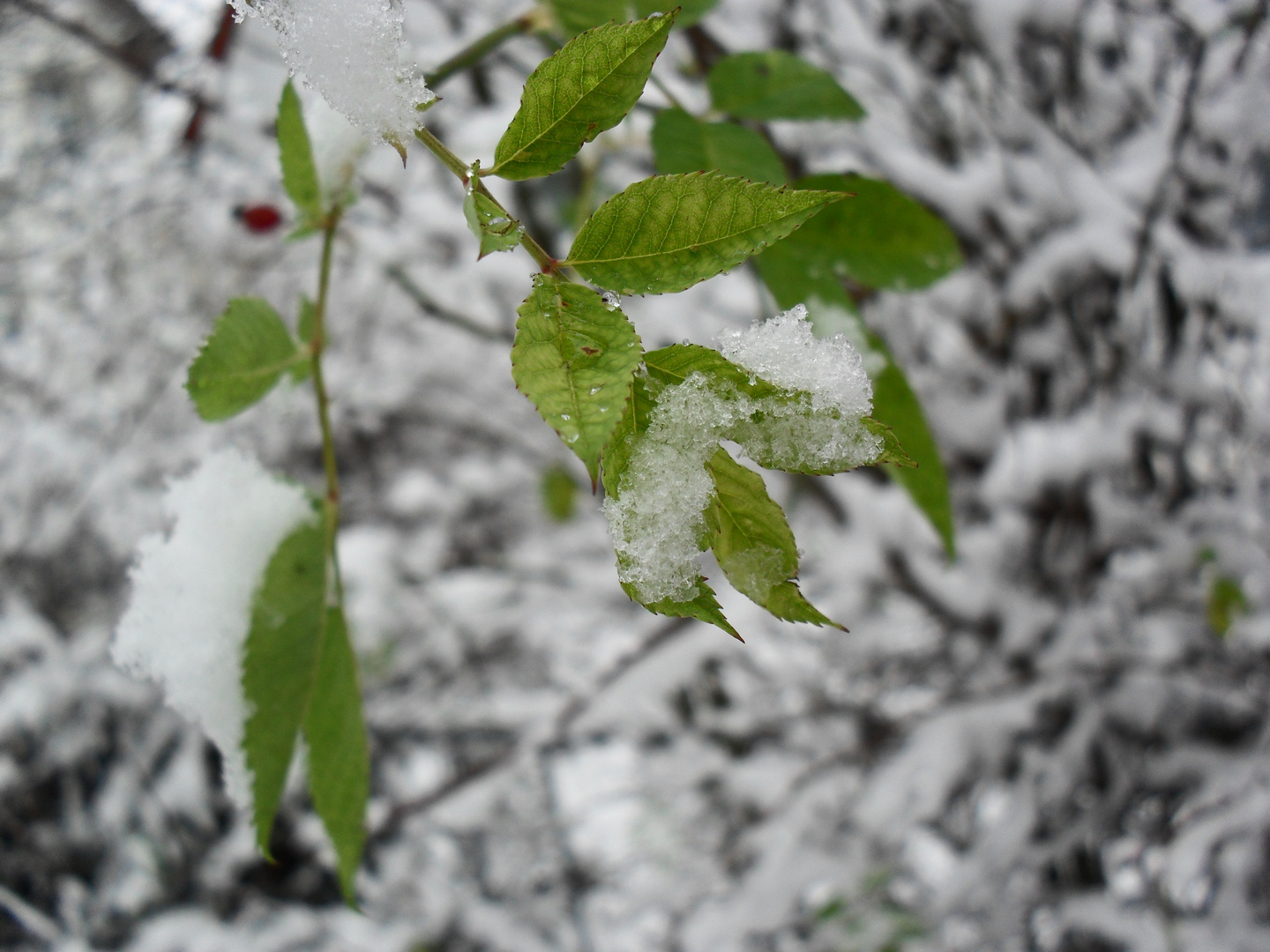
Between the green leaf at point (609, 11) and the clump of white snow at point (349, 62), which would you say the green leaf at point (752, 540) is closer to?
the clump of white snow at point (349, 62)

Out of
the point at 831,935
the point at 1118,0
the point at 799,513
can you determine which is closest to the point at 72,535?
the point at 799,513

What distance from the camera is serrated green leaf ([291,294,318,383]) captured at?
67cm

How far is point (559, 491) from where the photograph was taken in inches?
93.0

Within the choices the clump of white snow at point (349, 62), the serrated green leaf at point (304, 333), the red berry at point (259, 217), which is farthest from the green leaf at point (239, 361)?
the red berry at point (259, 217)

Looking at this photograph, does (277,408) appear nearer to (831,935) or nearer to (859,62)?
(859,62)

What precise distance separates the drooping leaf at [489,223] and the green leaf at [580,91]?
4cm

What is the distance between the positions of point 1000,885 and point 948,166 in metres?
1.61

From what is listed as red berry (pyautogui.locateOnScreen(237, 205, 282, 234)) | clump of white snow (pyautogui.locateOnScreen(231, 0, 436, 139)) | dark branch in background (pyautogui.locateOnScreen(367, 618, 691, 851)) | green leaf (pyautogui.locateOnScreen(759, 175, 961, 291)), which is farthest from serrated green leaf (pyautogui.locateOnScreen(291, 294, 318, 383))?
dark branch in background (pyautogui.locateOnScreen(367, 618, 691, 851))

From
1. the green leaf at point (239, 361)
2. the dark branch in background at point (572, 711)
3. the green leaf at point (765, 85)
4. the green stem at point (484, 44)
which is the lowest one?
the dark branch in background at point (572, 711)

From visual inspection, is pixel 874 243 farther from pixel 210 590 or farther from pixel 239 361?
pixel 210 590

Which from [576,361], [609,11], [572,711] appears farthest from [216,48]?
[572,711]

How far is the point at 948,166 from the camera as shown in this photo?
5.82ft

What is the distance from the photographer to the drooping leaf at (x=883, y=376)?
63cm

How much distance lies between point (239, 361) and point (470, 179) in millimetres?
316
